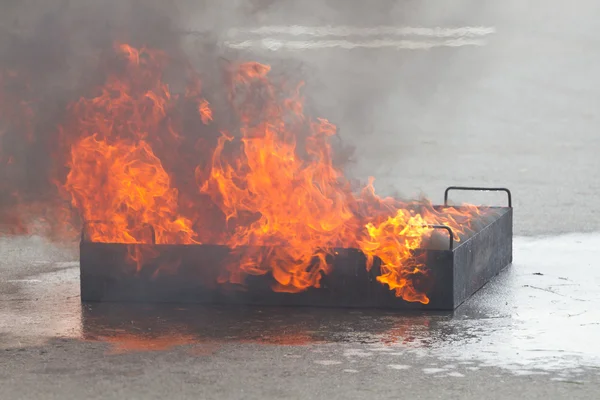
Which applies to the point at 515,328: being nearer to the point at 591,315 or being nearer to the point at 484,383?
the point at 591,315

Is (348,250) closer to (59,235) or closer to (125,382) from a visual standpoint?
(125,382)

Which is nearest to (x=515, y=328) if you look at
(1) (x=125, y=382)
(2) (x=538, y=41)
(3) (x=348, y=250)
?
(3) (x=348, y=250)

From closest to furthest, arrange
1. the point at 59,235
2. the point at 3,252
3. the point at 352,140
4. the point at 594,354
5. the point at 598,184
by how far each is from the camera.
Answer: the point at 594,354, the point at 3,252, the point at 59,235, the point at 598,184, the point at 352,140

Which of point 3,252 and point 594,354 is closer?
point 594,354

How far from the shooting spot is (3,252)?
40.8ft

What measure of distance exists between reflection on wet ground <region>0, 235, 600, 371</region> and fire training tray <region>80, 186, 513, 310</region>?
14 centimetres

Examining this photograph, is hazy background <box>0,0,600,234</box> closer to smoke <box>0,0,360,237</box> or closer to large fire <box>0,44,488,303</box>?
smoke <box>0,0,360,237</box>

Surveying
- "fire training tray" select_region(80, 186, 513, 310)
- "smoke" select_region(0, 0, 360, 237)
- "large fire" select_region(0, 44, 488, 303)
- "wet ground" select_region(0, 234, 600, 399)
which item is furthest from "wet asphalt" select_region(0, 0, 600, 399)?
"smoke" select_region(0, 0, 360, 237)

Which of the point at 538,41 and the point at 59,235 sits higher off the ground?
the point at 538,41

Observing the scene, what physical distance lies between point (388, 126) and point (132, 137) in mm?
15408

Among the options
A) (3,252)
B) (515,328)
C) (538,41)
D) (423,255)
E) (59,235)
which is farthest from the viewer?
(538,41)

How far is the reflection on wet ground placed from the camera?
820 cm

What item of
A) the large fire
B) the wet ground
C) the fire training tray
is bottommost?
the wet ground

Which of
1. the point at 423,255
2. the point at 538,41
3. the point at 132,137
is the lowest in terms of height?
the point at 423,255
